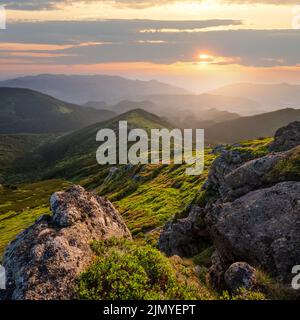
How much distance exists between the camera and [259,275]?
68.1 feet

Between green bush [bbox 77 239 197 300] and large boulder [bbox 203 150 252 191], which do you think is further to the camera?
large boulder [bbox 203 150 252 191]

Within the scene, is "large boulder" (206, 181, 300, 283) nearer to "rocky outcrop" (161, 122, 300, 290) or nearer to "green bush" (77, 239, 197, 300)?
"rocky outcrop" (161, 122, 300, 290)

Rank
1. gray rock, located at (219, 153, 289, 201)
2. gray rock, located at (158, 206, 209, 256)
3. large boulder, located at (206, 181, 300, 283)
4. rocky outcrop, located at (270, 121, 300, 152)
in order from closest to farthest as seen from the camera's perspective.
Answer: large boulder, located at (206, 181, 300, 283) < gray rock, located at (219, 153, 289, 201) < gray rock, located at (158, 206, 209, 256) < rocky outcrop, located at (270, 121, 300, 152)

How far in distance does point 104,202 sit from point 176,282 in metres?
11.4

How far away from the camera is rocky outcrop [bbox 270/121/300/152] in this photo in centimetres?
4011

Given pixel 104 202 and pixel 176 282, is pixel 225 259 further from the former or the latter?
pixel 104 202

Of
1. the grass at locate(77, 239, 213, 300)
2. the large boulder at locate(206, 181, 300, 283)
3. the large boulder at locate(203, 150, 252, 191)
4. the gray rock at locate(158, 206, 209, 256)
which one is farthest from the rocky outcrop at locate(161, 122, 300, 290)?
the large boulder at locate(203, 150, 252, 191)

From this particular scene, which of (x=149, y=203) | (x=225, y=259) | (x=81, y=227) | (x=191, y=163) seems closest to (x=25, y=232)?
(x=81, y=227)

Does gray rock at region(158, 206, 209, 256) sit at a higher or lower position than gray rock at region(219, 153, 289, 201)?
lower

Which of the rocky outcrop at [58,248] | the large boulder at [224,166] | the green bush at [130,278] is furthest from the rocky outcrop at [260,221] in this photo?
the large boulder at [224,166]

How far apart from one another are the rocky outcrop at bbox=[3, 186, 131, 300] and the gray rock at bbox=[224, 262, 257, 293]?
835cm

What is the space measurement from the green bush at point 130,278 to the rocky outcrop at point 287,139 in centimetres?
2486

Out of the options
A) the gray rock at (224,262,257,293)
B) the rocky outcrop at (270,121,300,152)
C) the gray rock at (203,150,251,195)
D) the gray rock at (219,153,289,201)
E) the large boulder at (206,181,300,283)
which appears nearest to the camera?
the gray rock at (224,262,257,293)

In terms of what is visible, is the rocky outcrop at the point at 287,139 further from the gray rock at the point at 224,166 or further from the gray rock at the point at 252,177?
the gray rock at the point at 252,177
